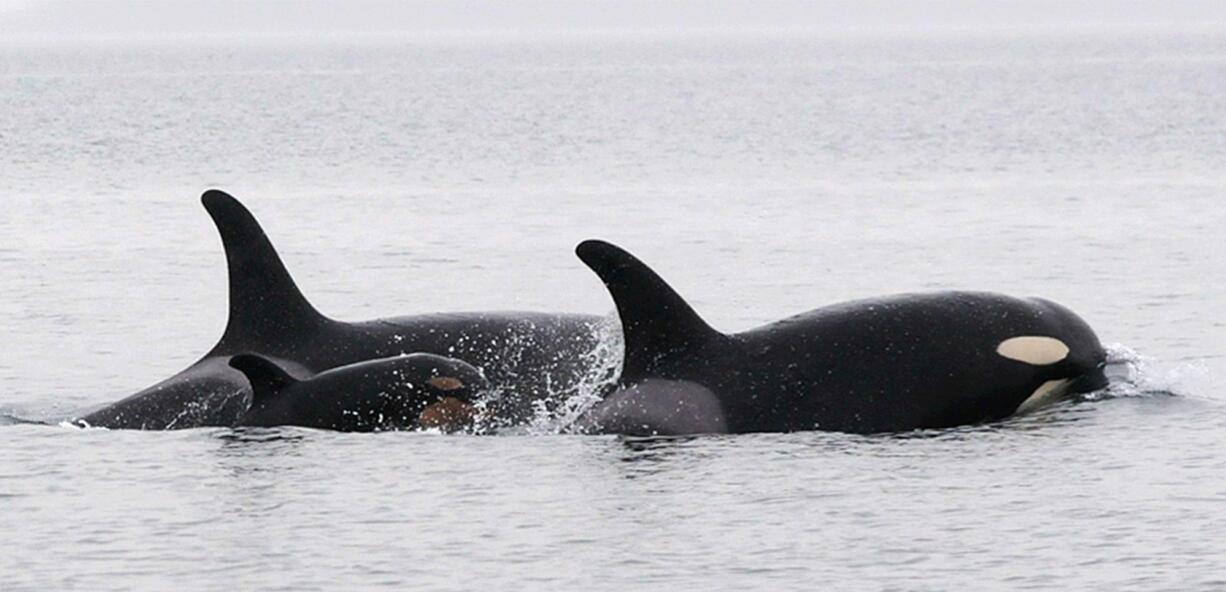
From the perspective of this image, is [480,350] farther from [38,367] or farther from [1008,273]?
[1008,273]

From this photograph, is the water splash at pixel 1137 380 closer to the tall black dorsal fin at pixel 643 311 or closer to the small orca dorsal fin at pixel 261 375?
the tall black dorsal fin at pixel 643 311

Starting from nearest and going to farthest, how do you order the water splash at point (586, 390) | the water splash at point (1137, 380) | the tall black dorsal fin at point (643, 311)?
the tall black dorsal fin at point (643, 311)
the water splash at point (586, 390)
the water splash at point (1137, 380)

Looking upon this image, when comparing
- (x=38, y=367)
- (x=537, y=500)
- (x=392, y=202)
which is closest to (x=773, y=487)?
(x=537, y=500)

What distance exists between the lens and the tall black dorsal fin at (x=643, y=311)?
54.1ft

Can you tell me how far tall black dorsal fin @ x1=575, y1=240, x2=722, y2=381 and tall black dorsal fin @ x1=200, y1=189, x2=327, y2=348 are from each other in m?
2.72

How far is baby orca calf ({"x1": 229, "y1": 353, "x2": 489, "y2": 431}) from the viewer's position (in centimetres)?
1716

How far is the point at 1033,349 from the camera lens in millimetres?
16719

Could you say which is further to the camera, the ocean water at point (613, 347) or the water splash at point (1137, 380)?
the water splash at point (1137, 380)

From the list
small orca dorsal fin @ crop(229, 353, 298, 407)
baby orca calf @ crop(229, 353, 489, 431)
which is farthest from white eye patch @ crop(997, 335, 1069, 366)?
small orca dorsal fin @ crop(229, 353, 298, 407)

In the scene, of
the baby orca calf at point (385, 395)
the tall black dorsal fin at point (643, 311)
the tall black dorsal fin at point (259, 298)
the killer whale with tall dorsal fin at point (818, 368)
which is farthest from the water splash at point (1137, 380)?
the tall black dorsal fin at point (259, 298)

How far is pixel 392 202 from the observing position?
4478 cm

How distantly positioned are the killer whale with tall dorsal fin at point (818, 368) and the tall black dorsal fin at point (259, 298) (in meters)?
2.68

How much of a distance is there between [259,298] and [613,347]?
8.02ft

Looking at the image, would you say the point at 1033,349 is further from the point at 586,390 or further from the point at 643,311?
the point at 586,390
